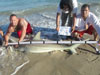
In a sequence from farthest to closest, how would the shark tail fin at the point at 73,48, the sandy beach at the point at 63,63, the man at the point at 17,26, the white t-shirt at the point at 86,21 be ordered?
the man at the point at 17,26
the white t-shirt at the point at 86,21
the shark tail fin at the point at 73,48
the sandy beach at the point at 63,63

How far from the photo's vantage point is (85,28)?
465cm

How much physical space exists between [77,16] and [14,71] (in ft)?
7.58

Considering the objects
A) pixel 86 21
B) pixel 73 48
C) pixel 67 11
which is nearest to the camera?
pixel 73 48

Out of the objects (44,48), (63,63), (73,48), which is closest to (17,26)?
(44,48)

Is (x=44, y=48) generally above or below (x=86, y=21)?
below

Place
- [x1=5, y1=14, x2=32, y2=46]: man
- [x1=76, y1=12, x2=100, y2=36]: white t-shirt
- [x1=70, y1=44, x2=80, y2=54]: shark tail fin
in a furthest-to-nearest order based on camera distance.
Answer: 1. [x1=5, y1=14, x2=32, y2=46]: man
2. [x1=76, y1=12, x2=100, y2=36]: white t-shirt
3. [x1=70, y1=44, x2=80, y2=54]: shark tail fin

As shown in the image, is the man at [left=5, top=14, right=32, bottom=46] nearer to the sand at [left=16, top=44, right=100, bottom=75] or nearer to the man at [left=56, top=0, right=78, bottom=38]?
the sand at [left=16, top=44, right=100, bottom=75]

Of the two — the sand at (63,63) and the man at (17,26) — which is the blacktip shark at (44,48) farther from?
the man at (17,26)

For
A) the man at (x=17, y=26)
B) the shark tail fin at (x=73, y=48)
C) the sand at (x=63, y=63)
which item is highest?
the man at (x=17, y=26)

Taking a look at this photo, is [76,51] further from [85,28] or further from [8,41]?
[8,41]

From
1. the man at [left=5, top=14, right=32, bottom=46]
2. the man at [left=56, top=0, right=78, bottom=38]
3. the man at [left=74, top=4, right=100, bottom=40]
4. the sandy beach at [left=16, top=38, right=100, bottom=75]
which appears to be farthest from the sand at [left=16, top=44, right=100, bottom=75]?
the man at [left=56, top=0, right=78, bottom=38]

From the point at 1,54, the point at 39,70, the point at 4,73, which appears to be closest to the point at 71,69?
the point at 39,70

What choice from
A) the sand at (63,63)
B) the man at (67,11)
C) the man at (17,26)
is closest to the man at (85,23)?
the man at (67,11)

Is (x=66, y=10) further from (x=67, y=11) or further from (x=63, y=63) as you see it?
(x=63, y=63)
